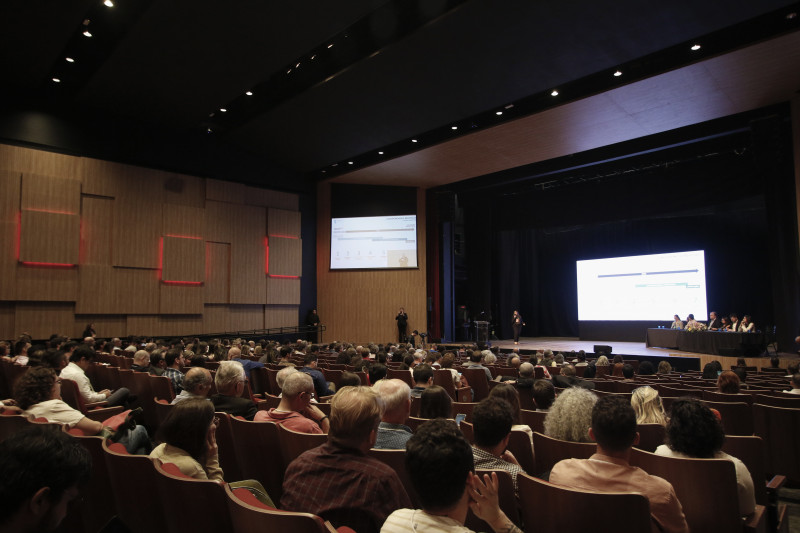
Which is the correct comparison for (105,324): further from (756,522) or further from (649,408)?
(756,522)

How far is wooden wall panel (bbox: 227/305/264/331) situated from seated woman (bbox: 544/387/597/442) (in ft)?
44.8

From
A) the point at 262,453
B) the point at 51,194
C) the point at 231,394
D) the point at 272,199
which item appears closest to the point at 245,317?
the point at 272,199

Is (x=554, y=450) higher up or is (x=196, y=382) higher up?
(x=196, y=382)

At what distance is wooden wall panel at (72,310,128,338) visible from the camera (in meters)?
12.4

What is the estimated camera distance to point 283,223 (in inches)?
651

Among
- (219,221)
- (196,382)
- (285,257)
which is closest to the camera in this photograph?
(196,382)

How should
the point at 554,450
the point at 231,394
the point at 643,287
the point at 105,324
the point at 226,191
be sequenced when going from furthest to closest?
the point at 643,287 < the point at 226,191 < the point at 105,324 < the point at 231,394 < the point at 554,450

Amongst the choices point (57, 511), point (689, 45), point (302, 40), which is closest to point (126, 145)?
point (302, 40)

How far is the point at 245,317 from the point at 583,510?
14.8 metres

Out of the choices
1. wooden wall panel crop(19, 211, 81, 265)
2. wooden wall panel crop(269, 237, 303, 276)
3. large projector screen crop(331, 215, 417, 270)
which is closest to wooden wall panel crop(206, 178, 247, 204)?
wooden wall panel crop(269, 237, 303, 276)

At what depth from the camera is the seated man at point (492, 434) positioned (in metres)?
2.07

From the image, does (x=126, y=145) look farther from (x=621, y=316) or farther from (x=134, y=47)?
(x=621, y=316)

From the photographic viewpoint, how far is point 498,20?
8.70 m

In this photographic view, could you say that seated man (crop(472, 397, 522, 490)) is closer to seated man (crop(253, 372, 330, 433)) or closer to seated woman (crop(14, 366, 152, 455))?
seated man (crop(253, 372, 330, 433))
